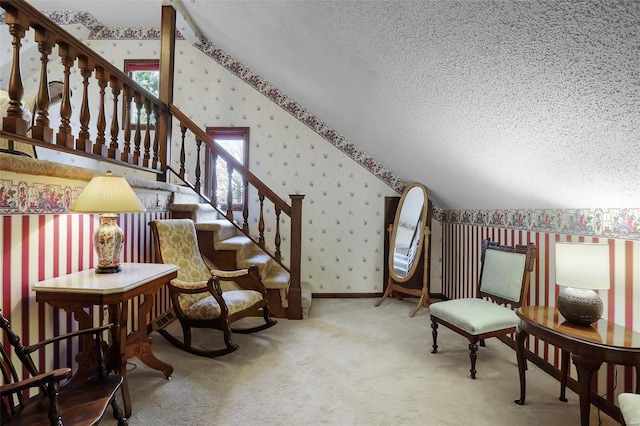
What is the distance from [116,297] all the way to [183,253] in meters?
1.25

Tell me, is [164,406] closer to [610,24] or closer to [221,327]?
Answer: [221,327]

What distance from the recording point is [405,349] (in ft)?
9.43

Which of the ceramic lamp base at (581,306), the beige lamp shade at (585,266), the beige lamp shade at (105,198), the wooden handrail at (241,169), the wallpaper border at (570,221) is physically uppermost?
the wooden handrail at (241,169)

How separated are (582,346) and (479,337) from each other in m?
0.82

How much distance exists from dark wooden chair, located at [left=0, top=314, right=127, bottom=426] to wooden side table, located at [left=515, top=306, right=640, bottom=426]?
2.10 meters

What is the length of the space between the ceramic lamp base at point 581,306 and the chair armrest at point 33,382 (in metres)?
2.31

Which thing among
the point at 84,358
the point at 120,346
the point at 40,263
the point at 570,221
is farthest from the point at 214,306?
the point at 570,221

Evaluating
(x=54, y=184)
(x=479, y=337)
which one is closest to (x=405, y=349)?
(x=479, y=337)

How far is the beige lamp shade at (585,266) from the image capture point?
5.75ft

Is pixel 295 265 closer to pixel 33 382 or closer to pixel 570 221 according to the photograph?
pixel 570 221

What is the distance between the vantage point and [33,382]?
1.18 m

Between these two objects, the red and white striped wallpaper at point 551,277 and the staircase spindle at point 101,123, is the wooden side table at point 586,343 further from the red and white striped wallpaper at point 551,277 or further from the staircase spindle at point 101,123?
the staircase spindle at point 101,123

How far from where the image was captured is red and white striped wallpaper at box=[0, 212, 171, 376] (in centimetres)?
175

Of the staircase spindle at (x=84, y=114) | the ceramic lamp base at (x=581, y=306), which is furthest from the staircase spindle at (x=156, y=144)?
the ceramic lamp base at (x=581, y=306)
